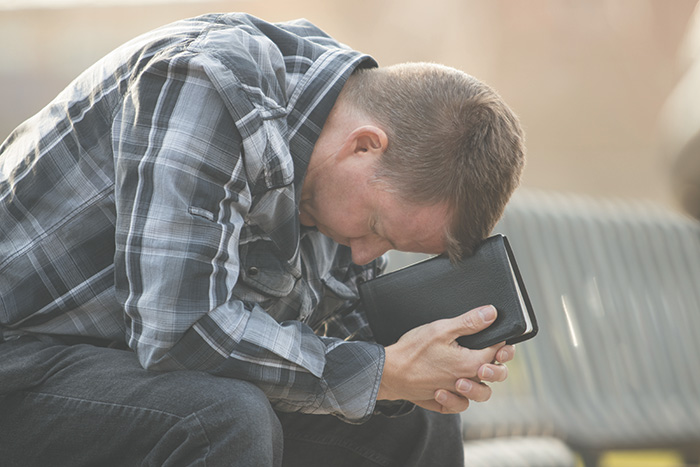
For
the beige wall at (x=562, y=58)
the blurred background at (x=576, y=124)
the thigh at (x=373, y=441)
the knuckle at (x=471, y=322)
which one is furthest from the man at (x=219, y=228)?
the beige wall at (x=562, y=58)

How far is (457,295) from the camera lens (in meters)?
1.75

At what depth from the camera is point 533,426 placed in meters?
3.12

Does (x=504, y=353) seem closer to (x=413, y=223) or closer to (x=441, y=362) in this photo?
(x=441, y=362)

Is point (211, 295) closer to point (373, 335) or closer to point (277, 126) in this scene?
point (277, 126)

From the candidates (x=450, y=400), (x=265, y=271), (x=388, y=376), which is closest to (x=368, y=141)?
(x=265, y=271)

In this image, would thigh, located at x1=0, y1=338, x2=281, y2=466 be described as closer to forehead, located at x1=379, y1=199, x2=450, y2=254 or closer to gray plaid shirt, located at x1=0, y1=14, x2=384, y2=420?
gray plaid shirt, located at x1=0, y1=14, x2=384, y2=420

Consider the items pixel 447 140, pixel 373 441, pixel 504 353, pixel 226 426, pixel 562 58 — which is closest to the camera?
pixel 226 426

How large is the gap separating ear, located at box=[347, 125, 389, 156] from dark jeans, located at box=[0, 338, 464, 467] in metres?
0.55

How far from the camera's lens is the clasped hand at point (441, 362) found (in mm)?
1623

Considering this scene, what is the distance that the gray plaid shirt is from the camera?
1395 millimetres

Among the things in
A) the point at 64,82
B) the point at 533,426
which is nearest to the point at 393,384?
the point at 533,426

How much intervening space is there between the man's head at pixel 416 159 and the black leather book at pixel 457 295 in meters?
0.07

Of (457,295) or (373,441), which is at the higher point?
(457,295)

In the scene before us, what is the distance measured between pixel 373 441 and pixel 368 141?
2.59 feet
